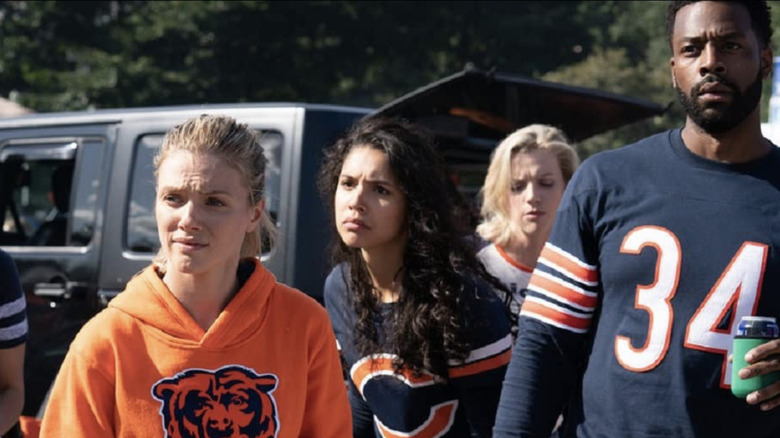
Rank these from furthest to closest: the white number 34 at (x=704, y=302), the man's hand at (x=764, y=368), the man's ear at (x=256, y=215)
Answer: the man's ear at (x=256, y=215) → the white number 34 at (x=704, y=302) → the man's hand at (x=764, y=368)

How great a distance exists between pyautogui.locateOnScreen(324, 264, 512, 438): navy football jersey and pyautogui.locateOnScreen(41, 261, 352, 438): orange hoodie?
604 millimetres

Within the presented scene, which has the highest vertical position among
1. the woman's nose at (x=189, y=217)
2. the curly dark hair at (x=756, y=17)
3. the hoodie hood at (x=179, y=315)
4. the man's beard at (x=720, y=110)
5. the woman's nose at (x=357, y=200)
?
the curly dark hair at (x=756, y=17)

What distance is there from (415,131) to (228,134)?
1254mm

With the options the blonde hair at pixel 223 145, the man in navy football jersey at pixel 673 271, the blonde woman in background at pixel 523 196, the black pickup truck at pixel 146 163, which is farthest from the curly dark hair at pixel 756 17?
the black pickup truck at pixel 146 163

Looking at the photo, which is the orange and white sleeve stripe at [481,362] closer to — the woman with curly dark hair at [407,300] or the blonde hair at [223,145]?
the woman with curly dark hair at [407,300]

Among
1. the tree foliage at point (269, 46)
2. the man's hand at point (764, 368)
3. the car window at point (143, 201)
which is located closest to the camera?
the man's hand at point (764, 368)

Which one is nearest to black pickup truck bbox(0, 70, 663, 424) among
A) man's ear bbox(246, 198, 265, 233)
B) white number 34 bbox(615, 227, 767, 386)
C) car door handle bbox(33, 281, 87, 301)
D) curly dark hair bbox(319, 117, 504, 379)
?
car door handle bbox(33, 281, 87, 301)

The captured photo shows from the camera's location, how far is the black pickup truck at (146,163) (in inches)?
206

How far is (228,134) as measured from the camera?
10.2 feet

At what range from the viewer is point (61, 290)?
590cm

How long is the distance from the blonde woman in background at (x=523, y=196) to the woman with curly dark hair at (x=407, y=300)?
0.83 metres

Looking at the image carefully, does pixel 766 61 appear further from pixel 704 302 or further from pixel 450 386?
pixel 450 386

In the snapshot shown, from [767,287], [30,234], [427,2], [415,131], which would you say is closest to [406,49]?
[427,2]

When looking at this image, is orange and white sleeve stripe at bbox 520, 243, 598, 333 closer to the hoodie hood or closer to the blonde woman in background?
the hoodie hood
